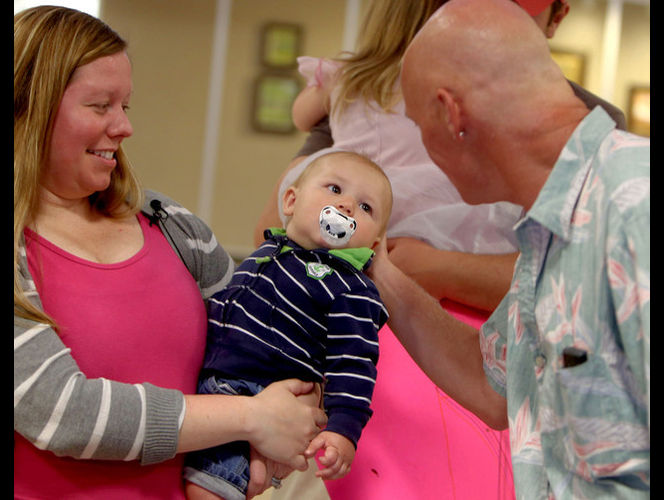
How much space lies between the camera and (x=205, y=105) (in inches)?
206

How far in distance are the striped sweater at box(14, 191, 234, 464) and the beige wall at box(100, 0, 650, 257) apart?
3.75 meters

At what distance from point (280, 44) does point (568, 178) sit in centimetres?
418

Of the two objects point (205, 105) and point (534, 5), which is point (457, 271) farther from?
point (205, 105)

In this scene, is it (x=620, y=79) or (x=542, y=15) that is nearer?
(x=542, y=15)

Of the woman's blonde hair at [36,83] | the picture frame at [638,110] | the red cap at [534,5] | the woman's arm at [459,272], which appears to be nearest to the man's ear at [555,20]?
the red cap at [534,5]

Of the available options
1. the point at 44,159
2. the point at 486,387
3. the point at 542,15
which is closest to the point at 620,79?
the point at 542,15

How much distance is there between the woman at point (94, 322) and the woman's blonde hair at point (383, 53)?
0.81m

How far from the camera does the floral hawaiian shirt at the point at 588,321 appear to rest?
1145 millimetres

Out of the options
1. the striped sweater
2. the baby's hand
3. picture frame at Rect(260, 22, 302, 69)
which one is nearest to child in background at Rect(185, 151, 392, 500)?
the baby's hand

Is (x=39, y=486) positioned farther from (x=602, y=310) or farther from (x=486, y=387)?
(x=602, y=310)

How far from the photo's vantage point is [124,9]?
16.5 feet

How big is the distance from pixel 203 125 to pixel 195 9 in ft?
2.38

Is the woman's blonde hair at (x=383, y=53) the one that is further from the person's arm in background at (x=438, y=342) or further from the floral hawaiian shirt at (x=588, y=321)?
the floral hawaiian shirt at (x=588, y=321)

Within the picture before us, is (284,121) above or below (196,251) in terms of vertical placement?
below
